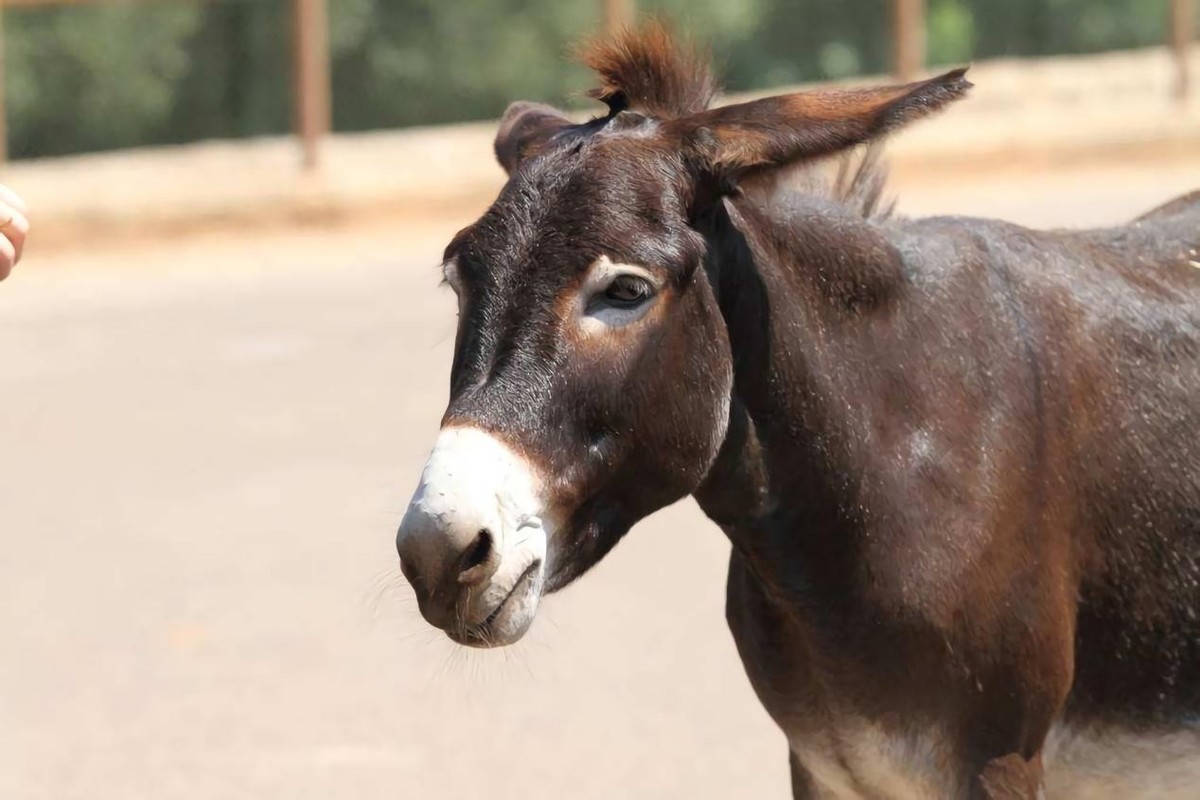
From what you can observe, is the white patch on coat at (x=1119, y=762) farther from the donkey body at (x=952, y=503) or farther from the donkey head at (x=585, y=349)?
the donkey head at (x=585, y=349)

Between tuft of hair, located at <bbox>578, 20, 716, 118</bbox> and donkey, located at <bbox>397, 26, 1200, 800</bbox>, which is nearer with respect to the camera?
donkey, located at <bbox>397, 26, 1200, 800</bbox>

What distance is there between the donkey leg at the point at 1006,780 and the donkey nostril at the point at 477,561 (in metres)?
1.05

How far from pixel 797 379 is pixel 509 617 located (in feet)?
2.30

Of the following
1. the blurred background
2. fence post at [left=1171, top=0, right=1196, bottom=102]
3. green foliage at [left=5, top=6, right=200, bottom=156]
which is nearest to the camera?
the blurred background

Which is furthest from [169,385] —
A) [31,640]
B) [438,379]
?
[31,640]

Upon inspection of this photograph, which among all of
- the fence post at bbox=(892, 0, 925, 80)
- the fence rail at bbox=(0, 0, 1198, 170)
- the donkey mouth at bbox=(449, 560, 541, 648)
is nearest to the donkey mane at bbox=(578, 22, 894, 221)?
the donkey mouth at bbox=(449, 560, 541, 648)

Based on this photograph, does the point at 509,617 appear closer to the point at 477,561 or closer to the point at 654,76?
the point at 477,561

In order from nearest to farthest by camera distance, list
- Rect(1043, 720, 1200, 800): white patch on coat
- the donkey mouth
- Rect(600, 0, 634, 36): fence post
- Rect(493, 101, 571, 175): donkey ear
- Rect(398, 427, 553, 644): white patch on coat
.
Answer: Rect(398, 427, 553, 644): white patch on coat
the donkey mouth
Rect(493, 101, 571, 175): donkey ear
Rect(1043, 720, 1200, 800): white patch on coat
Rect(600, 0, 634, 36): fence post

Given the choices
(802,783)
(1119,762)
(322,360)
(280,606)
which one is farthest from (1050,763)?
(322,360)

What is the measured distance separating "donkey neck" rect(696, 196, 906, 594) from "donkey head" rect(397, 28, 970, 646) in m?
0.15

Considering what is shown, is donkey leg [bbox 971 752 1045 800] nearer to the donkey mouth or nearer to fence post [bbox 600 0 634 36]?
the donkey mouth

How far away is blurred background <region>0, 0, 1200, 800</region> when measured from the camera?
6184 mm

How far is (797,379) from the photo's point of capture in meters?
3.58

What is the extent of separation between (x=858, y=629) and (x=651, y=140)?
0.90 m
